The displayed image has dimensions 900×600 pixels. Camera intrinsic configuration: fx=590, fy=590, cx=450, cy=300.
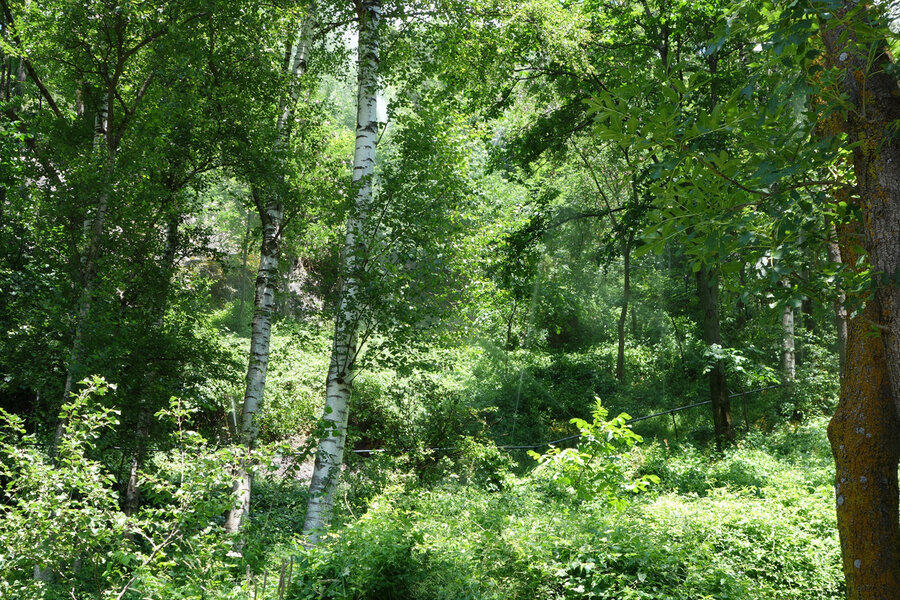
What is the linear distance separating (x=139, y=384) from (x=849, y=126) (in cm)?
704

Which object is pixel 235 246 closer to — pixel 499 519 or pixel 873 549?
pixel 499 519

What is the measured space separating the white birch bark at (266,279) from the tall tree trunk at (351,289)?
107cm

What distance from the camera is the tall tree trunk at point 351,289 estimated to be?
Answer: 622 cm

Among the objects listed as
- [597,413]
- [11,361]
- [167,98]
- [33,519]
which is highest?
[167,98]

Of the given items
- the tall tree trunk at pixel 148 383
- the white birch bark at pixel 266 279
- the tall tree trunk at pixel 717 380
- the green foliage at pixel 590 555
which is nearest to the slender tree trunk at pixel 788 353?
the tall tree trunk at pixel 717 380

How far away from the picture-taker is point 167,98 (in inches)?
253

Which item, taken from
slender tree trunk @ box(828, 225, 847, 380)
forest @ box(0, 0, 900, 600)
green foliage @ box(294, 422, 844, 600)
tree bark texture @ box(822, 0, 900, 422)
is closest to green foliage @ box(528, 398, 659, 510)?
forest @ box(0, 0, 900, 600)

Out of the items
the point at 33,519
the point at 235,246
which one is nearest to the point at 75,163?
the point at 33,519

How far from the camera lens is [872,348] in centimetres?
277

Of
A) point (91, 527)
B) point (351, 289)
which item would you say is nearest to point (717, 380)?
point (351, 289)

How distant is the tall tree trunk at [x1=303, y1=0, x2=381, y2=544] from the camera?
622cm

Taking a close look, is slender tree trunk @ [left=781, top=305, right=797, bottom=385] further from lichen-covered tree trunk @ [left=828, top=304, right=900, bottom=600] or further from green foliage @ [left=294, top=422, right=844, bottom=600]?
lichen-covered tree trunk @ [left=828, top=304, right=900, bottom=600]

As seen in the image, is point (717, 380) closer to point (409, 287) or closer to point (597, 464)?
point (597, 464)

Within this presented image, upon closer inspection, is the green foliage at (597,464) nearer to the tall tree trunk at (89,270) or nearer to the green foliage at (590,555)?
the green foliage at (590,555)
